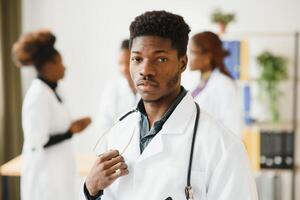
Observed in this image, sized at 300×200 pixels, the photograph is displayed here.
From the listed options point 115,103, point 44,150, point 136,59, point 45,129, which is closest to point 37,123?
point 45,129

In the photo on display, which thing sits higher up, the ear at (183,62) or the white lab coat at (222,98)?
the ear at (183,62)

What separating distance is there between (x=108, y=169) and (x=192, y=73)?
2391 millimetres

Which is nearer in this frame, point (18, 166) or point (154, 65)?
point (154, 65)

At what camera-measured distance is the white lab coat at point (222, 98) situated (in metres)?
2.45

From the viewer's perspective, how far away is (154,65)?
1056 millimetres

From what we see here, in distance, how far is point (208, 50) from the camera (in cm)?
237

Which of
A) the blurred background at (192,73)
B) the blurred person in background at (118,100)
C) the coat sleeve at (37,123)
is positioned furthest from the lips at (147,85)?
the blurred background at (192,73)

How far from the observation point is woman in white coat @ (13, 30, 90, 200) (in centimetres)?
218

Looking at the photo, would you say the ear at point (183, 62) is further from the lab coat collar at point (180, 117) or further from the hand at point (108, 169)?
the hand at point (108, 169)

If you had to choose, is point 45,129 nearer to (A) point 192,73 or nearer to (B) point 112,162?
(B) point 112,162

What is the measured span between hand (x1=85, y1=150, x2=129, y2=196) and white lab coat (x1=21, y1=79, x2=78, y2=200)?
3.54 feet

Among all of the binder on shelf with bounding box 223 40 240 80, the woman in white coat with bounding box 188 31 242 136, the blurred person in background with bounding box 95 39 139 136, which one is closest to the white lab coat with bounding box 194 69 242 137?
the woman in white coat with bounding box 188 31 242 136

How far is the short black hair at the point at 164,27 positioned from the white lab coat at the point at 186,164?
166mm

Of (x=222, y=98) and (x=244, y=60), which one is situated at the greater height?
(x=244, y=60)
